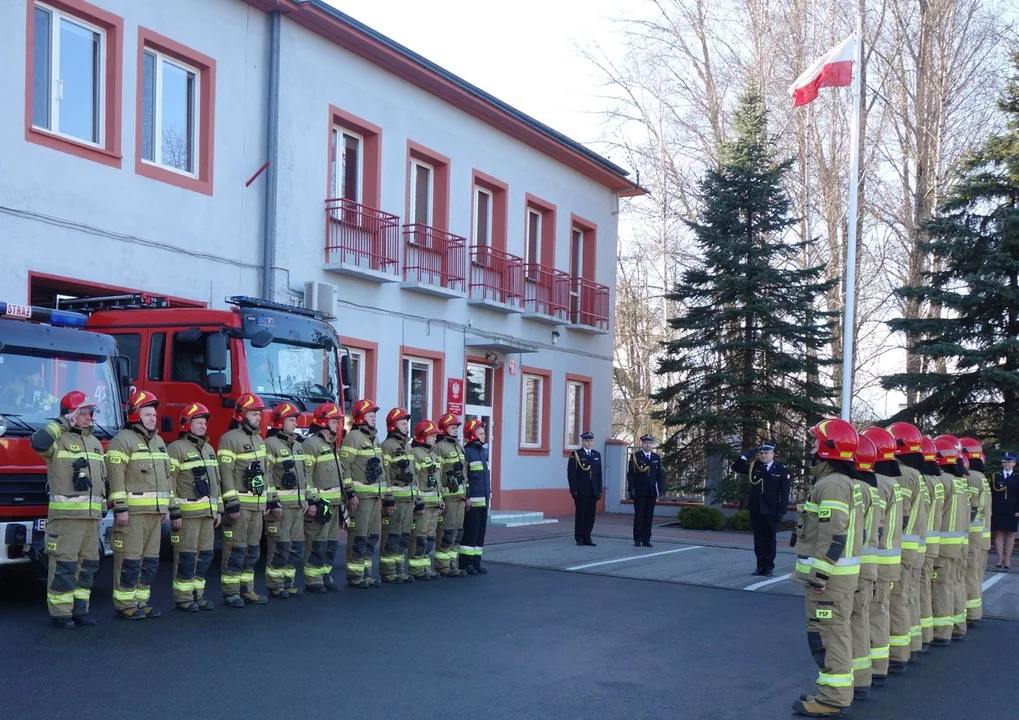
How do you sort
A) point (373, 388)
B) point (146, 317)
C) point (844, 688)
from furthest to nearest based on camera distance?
point (373, 388) < point (146, 317) < point (844, 688)

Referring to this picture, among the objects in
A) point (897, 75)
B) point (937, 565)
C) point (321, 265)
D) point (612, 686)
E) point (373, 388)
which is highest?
point (897, 75)

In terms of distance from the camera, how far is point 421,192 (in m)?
21.6

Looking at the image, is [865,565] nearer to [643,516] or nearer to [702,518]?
[643,516]

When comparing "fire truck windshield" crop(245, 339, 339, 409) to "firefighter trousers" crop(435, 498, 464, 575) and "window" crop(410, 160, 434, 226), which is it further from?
"window" crop(410, 160, 434, 226)

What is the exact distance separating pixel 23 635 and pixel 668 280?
96.7 ft

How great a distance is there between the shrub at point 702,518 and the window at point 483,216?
7.17 meters

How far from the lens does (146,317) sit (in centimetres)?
1320

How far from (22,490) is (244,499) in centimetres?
202

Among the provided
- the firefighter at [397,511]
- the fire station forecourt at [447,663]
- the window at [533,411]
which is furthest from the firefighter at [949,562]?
the window at [533,411]

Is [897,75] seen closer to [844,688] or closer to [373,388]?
[373,388]

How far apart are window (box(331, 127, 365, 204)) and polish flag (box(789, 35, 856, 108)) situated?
8.60 meters

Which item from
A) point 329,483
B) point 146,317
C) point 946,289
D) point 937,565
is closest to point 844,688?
point 937,565

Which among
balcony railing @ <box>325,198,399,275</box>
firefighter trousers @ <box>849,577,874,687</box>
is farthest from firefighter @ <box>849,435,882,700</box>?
balcony railing @ <box>325,198,399,275</box>

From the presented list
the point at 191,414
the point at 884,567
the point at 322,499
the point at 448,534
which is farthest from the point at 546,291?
the point at 884,567
